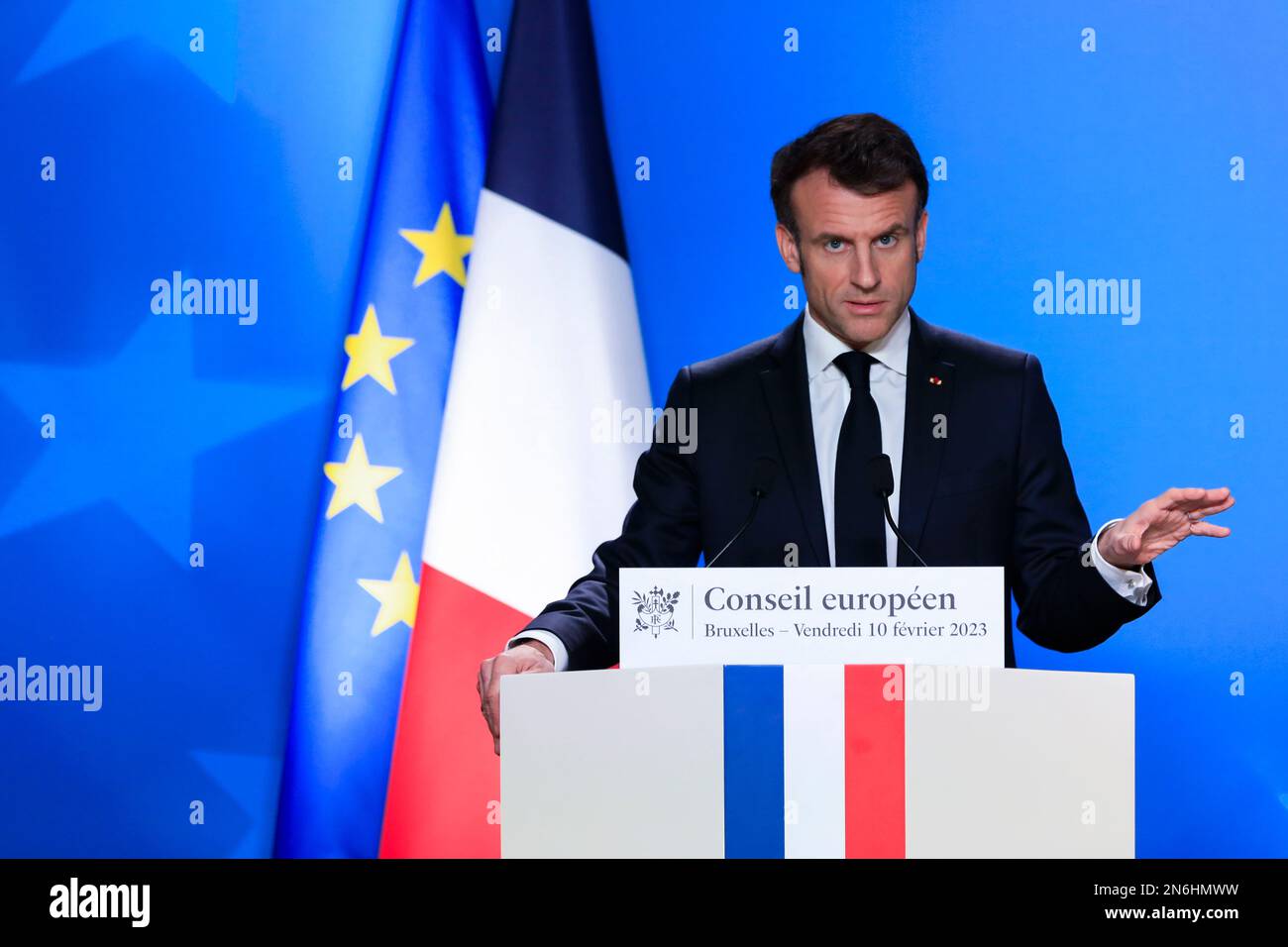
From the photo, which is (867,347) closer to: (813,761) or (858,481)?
(858,481)

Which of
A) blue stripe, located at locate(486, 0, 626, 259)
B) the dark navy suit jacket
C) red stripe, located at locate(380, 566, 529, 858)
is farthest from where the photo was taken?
blue stripe, located at locate(486, 0, 626, 259)

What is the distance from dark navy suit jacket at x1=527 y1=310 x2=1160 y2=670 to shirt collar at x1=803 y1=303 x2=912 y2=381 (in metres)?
0.02

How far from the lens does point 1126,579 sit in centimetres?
204

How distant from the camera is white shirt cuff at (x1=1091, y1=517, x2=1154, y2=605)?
80.0 inches

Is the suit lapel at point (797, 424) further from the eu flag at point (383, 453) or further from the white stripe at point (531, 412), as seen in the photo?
the eu flag at point (383, 453)

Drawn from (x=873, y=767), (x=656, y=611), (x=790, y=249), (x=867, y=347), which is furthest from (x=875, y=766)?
(x=790, y=249)

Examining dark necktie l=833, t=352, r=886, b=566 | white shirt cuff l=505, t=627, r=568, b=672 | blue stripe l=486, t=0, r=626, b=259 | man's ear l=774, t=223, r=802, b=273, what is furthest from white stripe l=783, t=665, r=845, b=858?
blue stripe l=486, t=0, r=626, b=259

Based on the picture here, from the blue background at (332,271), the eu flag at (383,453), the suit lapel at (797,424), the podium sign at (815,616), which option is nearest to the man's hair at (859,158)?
the suit lapel at (797,424)

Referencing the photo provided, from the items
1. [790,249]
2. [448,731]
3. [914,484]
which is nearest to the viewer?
[914,484]

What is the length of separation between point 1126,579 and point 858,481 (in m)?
0.64

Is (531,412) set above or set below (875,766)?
above

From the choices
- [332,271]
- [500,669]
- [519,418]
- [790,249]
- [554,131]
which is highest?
[554,131]

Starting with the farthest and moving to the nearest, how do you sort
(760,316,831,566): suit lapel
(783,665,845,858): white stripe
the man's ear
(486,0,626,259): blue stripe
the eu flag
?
1. (486,0,626,259): blue stripe
2. the eu flag
3. the man's ear
4. (760,316,831,566): suit lapel
5. (783,665,845,858): white stripe

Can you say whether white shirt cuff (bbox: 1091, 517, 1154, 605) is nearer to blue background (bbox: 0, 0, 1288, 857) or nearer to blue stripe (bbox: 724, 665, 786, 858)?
blue stripe (bbox: 724, 665, 786, 858)
